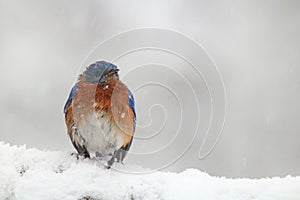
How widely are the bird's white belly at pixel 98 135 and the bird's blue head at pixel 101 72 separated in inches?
16.4

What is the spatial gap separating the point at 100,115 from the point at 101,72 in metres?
0.49

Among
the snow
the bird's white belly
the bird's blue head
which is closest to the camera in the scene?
the snow

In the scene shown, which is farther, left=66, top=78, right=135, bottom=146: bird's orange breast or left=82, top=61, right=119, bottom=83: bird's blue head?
left=82, top=61, right=119, bottom=83: bird's blue head

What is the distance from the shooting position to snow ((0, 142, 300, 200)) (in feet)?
10.2

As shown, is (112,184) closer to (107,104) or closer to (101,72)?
(107,104)

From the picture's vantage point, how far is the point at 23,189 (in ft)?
10.2

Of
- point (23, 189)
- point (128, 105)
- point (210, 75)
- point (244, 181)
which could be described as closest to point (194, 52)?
point (210, 75)

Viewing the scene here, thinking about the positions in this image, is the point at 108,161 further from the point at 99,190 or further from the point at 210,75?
the point at 210,75

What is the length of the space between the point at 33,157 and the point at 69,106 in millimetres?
1488

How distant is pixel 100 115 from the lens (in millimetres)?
4641

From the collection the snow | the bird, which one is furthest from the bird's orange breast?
the snow

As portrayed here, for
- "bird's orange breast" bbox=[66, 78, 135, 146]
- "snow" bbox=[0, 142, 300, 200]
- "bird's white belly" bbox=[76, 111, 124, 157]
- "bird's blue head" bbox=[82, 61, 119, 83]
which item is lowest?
"snow" bbox=[0, 142, 300, 200]

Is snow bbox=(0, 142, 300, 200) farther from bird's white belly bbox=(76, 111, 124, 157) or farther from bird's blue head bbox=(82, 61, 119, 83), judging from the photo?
bird's blue head bbox=(82, 61, 119, 83)

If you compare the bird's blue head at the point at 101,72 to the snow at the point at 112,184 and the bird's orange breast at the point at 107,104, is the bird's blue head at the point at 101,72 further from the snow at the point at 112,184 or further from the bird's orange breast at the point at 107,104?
the snow at the point at 112,184
